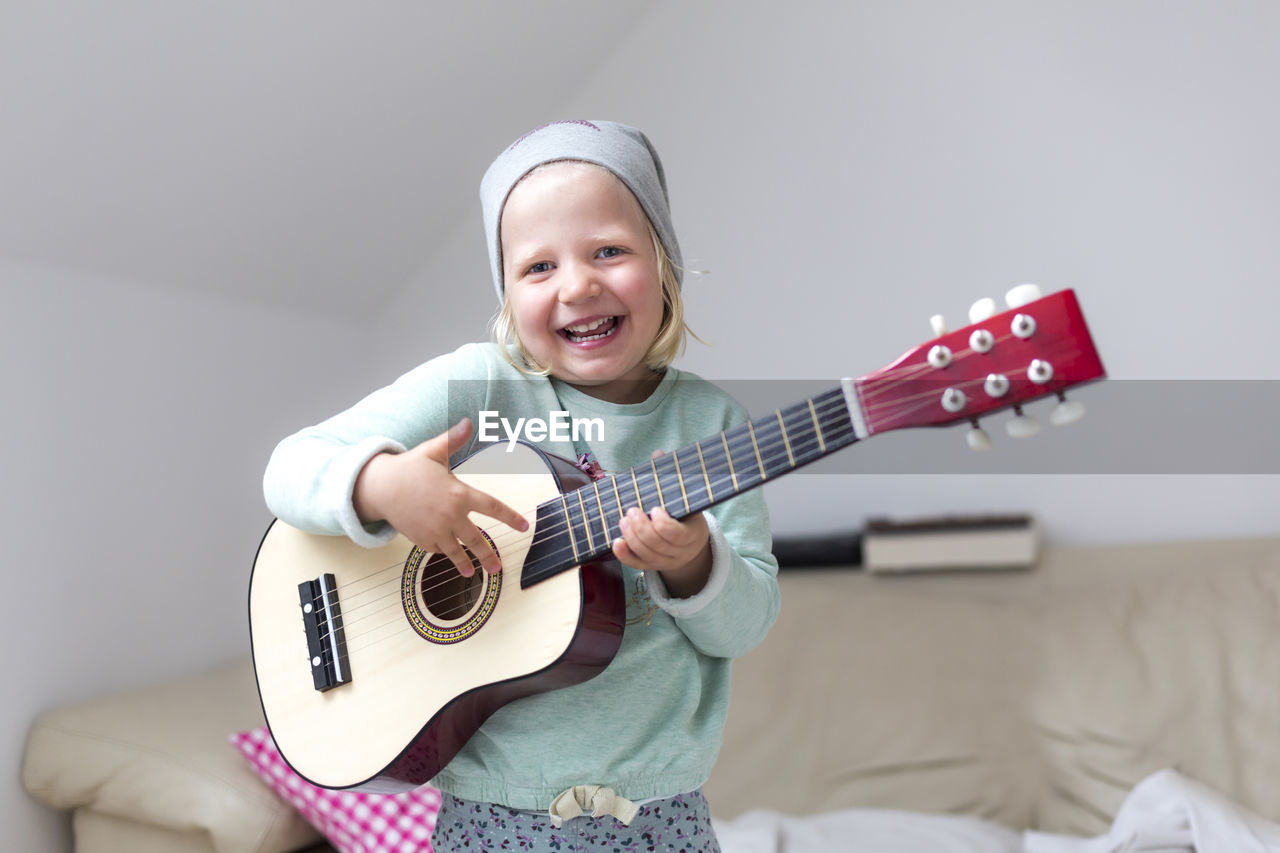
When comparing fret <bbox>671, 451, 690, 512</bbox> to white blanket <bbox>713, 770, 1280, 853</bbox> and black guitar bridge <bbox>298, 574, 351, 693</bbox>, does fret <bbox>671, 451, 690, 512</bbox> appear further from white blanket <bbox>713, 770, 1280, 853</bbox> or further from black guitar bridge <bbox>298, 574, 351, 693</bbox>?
white blanket <bbox>713, 770, 1280, 853</bbox>

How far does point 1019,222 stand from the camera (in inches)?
81.4

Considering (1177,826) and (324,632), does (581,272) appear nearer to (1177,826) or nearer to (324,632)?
(324,632)

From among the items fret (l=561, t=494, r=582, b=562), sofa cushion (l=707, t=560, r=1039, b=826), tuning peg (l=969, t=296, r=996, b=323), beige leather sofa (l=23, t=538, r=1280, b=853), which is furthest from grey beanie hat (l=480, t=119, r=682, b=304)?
sofa cushion (l=707, t=560, r=1039, b=826)

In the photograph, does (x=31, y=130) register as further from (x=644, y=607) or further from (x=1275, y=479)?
(x=1275, y=479)

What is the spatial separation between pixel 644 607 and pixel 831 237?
59.6 inches

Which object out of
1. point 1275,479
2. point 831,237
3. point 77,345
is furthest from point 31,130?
point 1275,479

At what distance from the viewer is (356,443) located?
0.84m

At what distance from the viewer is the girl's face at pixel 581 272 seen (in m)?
0.85

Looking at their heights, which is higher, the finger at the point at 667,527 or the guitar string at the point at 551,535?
the guitar string at the point at 551,535

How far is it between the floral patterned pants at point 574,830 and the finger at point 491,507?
0.24 metres

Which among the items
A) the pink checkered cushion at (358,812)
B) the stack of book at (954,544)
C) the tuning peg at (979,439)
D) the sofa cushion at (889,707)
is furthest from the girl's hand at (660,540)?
the stack of book at (954,544)

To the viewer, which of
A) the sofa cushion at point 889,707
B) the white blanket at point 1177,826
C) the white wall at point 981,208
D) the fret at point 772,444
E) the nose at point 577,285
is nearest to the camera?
the fret at point 772,444

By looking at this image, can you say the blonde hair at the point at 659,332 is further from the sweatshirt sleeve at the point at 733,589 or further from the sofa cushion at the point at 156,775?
the sofa cushion at the point at 156,775

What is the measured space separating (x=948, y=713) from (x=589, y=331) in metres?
1.31
